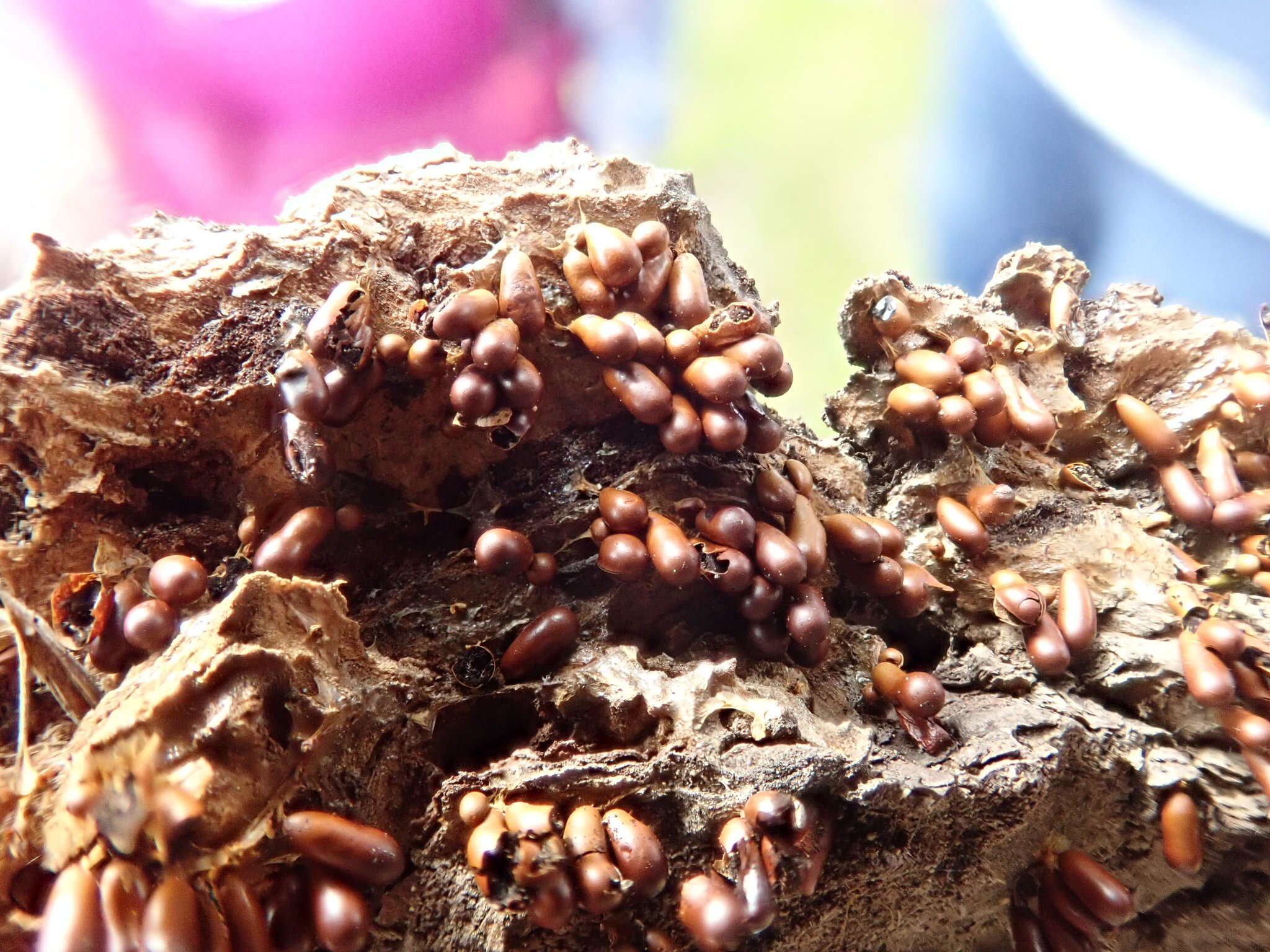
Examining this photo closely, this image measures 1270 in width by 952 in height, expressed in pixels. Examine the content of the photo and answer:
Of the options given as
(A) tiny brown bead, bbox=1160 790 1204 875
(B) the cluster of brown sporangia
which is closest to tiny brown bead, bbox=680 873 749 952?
(B) the cluster of brown sporangia

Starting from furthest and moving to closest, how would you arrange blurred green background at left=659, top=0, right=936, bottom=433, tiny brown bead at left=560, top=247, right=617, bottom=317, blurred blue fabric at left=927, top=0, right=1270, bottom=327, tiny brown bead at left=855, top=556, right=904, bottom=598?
blurred green background at left=659, top=0, right=936, bottom=433 < blurred blue fabric at left=927, top=0, right=1270, bottom=327 < tiny brown bead at left=855, top=556, right=904, bottom=598 < tiny brown bead at left=560, top=247, right=617, bottom=317

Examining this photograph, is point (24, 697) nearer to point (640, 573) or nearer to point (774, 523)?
point (640, 573)

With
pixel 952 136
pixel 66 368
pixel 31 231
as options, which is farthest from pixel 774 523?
pixel 952 136

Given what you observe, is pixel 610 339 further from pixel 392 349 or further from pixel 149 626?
pixel 149 626

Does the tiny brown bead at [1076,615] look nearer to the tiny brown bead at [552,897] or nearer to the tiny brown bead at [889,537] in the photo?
the tiny brown bead at [889,537]

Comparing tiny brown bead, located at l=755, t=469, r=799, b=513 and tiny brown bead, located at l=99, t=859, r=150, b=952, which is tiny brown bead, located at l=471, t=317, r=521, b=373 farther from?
tiny brown bead, located at l=99, t=859, r=150, b=952

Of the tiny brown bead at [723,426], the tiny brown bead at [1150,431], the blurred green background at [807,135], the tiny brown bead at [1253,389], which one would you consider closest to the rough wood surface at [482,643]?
the tiny brown bead at [723,426]
